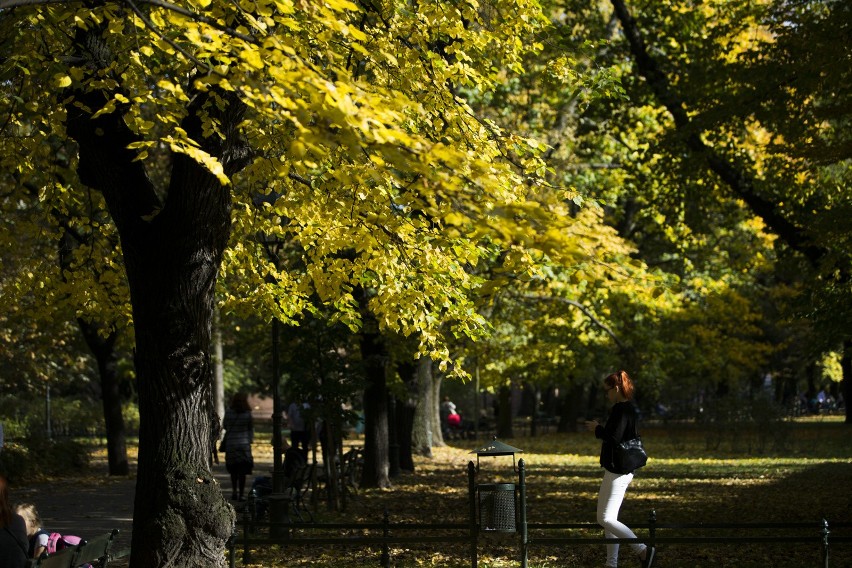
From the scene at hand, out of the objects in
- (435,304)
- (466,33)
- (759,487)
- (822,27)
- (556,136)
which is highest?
(556,136)

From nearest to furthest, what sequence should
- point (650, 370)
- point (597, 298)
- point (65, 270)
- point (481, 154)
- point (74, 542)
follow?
point (74, 542) < point (481, 154) < point (65, 270) < point (597, 298) < point (650, 370)

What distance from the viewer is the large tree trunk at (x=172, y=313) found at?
29.9 ft

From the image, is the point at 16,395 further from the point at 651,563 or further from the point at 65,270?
the point at 651,563

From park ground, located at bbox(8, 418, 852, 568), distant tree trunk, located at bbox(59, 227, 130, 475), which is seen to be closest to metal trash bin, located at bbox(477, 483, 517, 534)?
park ground, located at bbox(8, 418, 852, 568)

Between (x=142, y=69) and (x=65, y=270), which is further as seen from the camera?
(x=65, y=270)

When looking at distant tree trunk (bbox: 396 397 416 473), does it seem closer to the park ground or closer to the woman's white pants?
the park ground

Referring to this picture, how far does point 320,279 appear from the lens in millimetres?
11305

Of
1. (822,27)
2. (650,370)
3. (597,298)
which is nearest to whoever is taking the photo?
(822,27)

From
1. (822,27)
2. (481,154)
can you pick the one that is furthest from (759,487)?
(481,154)

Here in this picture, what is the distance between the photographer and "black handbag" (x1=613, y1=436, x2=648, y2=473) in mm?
10414

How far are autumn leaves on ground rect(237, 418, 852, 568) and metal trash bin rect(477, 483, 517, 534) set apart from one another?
0.44 metres

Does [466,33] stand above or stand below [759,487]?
above

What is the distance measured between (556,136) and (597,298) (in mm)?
5267

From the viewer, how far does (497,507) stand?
38.1 ft
